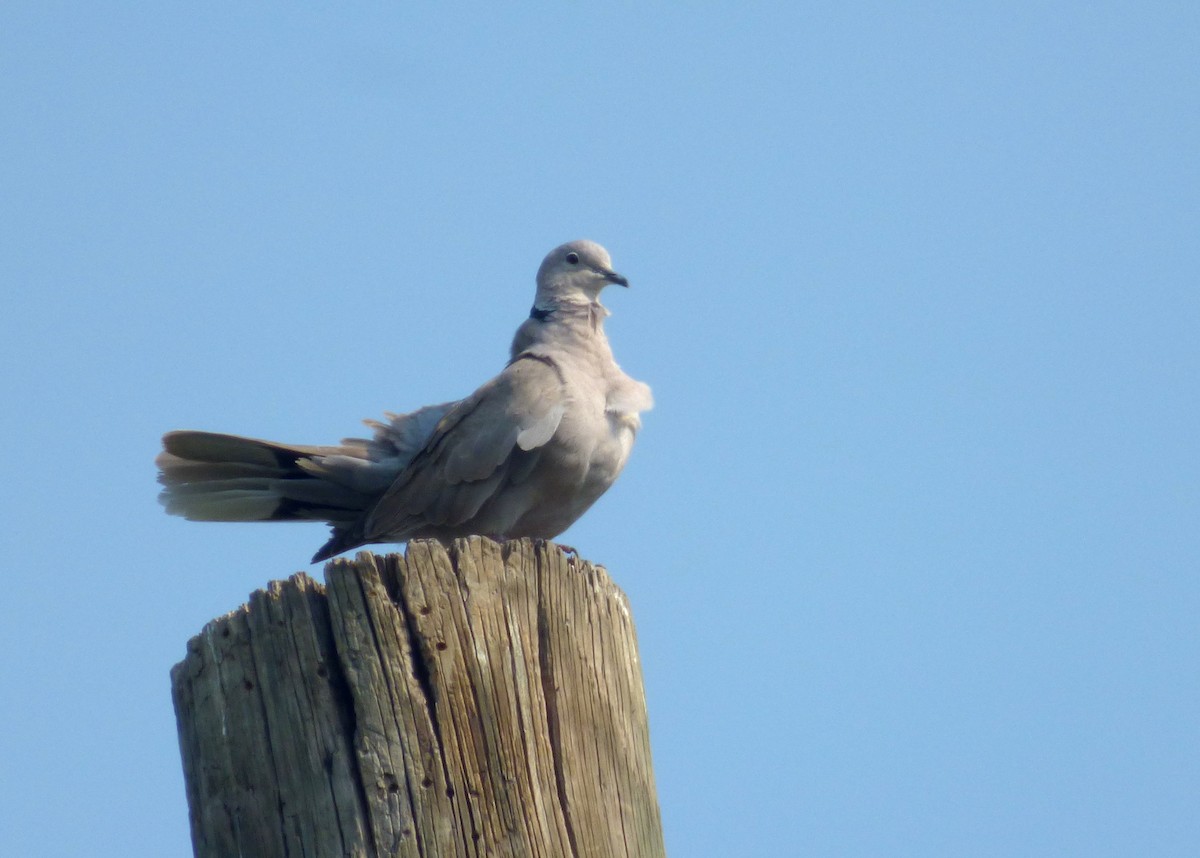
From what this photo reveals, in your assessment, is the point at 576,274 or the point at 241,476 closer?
the point at 241,476

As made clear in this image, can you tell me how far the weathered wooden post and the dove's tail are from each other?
3448mm

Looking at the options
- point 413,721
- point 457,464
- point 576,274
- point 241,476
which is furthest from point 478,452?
point 413,721

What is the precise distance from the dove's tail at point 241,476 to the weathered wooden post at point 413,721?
345cm

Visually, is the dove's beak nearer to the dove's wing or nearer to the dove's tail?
the dove's wing

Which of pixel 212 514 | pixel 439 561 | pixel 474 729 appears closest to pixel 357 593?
pixel 439 561

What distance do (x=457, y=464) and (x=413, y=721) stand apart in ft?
11.1

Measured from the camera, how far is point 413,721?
262 centimetres

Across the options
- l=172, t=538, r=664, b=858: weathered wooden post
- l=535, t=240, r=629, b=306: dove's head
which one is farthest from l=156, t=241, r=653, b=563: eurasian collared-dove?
l=172, t=538, r=664, b=858: weathered wooden post

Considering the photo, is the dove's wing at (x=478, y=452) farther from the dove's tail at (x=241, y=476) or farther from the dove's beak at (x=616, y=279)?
the dove's beak at (x=616, y=279)

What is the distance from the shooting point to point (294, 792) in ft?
8.60

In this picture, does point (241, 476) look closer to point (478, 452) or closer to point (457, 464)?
point (457, 464)

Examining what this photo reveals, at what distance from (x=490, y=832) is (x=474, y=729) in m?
0.19

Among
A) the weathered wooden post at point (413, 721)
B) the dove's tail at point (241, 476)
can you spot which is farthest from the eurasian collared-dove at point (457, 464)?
the weathered wooden post at point (413, 721)

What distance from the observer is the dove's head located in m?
7.09
